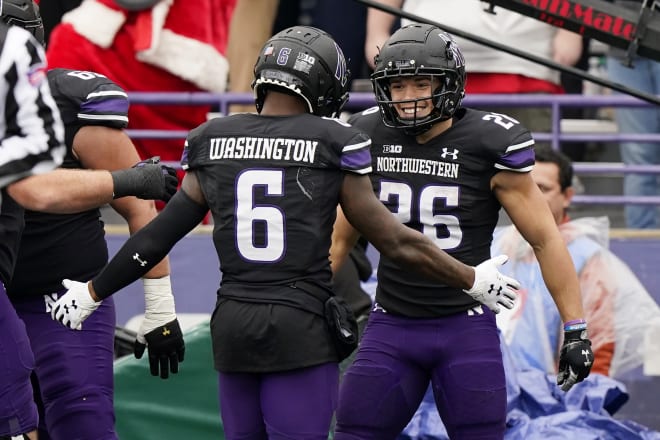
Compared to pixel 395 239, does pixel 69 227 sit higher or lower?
lower

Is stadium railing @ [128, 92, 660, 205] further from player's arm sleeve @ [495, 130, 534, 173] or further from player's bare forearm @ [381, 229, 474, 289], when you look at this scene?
player's bare forearm @ [381, 229, 474, 289]

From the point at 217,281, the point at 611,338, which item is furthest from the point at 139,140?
the point at 611,338

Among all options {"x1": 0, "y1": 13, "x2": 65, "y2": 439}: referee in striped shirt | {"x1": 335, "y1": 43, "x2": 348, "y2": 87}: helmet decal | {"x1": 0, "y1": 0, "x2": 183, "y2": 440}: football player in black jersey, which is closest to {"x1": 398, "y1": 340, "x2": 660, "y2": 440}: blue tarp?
{"x1": 0, "y1": 0, "x2": 183, "y2": 440}: football player in black jersey

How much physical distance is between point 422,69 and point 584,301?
2.43 meters

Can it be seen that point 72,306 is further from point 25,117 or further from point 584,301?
point 584,301

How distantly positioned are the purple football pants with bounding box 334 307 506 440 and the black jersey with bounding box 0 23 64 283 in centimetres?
157

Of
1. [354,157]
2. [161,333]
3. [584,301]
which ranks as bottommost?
[584,301]

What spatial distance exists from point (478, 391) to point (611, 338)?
2.31 metres

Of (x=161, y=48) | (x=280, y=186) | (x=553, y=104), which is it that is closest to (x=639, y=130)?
(x=553, y=104)

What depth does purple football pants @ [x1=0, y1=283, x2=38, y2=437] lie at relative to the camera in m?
4.32

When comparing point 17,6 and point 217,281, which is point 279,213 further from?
point 217,281

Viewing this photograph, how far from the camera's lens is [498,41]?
24.6 ft

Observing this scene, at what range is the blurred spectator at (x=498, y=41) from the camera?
750cm

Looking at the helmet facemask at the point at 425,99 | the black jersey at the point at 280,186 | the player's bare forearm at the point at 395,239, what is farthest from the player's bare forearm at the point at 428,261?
the helmet facemask at the point at 425,99
